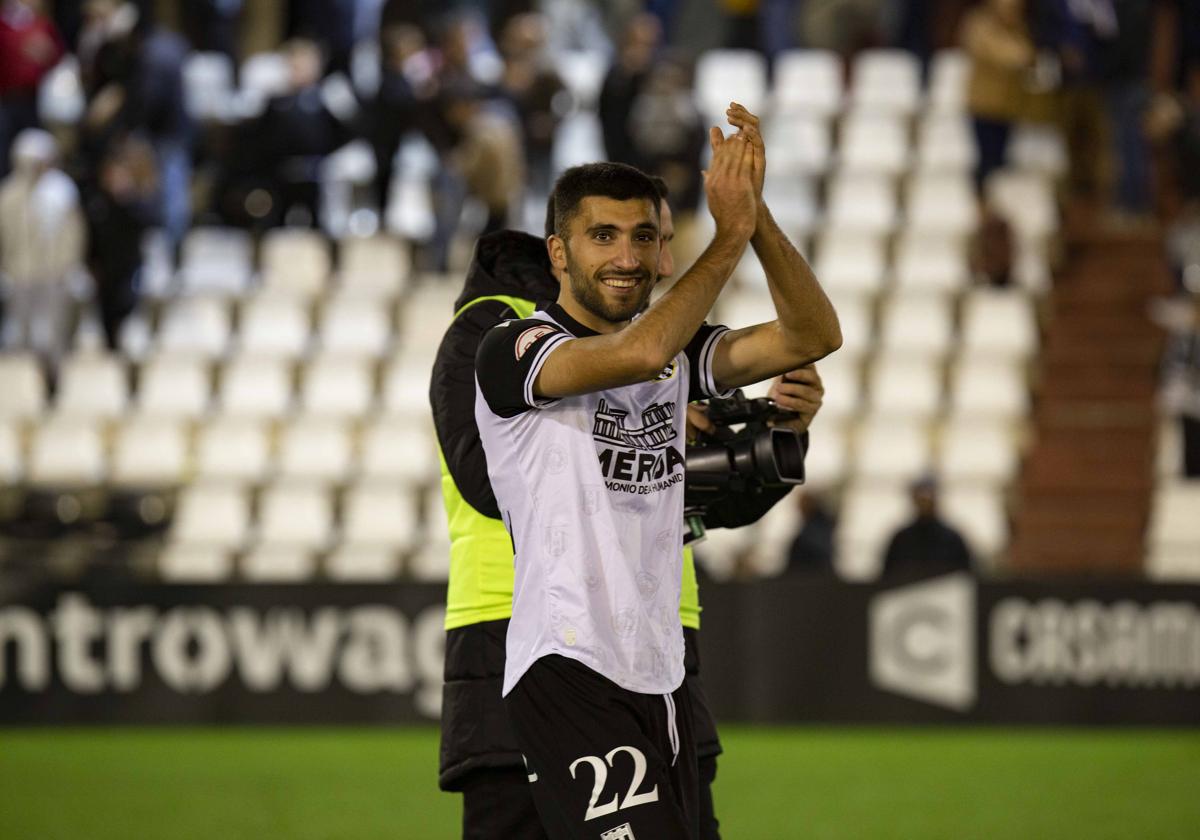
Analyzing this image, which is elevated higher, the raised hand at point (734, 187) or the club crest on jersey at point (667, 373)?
the raised hand at point (734, 187)

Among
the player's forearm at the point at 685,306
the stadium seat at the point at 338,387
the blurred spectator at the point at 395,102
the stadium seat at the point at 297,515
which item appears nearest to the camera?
the player's forearm at the point at 685,306

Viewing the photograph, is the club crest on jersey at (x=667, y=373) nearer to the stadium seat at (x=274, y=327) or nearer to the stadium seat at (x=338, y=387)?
the stadium seat at (x=338, y=387)

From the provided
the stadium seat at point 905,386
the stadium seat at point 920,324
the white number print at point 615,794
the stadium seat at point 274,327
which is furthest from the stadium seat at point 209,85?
the white number print at point 615,794

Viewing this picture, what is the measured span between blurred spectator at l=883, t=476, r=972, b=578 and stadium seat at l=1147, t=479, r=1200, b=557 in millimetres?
1818

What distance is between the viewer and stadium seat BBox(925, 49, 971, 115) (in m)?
17.3

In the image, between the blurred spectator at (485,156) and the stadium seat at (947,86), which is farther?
the stadium seat at (947,86)

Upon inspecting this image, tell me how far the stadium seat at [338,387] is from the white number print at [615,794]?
1192cm

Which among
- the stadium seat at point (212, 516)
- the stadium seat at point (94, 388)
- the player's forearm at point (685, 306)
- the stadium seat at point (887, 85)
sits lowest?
the stadium seat at point (212, 516)

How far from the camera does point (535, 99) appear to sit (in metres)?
16.2

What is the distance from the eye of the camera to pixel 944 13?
18.8 meters

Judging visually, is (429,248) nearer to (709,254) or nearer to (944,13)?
(944,13)

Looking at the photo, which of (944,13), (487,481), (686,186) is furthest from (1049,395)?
(487,481)

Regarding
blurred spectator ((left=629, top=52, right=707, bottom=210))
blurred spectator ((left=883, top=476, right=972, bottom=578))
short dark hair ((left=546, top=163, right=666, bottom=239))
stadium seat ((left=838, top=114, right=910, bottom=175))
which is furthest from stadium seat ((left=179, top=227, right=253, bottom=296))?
short dark hair ((left=546, top=163, right=666, bottom=239))

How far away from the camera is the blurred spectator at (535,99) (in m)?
16.3
